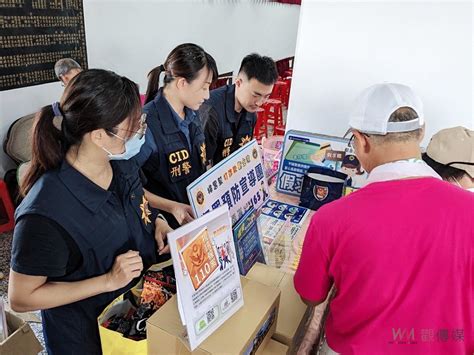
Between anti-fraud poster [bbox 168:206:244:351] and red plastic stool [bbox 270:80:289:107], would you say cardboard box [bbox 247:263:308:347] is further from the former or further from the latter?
red plastic stool [bbox 270:80:289:107]

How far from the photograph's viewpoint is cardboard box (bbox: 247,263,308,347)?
1028mm

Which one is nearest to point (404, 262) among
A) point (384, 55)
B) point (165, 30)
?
point (384, 55)

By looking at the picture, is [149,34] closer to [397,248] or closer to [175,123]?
[175,123]

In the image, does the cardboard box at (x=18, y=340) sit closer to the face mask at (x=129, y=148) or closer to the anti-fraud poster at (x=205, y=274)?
the face mask at (x=129, y=148)

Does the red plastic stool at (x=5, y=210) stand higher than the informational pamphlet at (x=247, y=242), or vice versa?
the informational pamphlet at (x=247, y=242)

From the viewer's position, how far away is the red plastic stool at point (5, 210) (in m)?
2.82

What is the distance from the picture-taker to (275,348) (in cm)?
99

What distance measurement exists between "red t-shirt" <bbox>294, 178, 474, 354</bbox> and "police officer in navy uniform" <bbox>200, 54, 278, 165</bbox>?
3.91ft

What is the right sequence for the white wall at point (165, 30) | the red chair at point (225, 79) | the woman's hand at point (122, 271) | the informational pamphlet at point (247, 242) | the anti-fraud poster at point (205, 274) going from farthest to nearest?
the red chair at point (225, 79) < the white wall at point (165, 30) < the informational pamphlet at point (247, 242) < the woman's hand at point (122, 271) < the anti-fraud poster at point (205, 274)

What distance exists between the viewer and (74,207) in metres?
0.95

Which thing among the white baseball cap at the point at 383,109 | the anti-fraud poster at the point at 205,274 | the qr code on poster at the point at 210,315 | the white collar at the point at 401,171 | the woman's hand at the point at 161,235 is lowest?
the woman's hand at the point at 161,235

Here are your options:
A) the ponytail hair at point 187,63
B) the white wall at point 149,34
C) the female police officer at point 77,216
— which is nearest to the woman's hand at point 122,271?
the female police officer at point 77,216

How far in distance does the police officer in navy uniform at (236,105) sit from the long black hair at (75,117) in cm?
96

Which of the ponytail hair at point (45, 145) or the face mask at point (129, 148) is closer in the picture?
the ponytail hair at point (45, 145)
